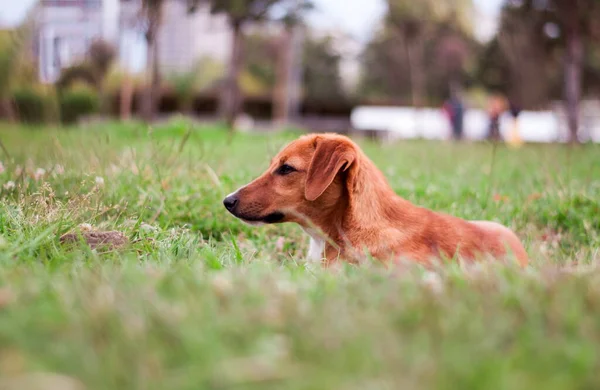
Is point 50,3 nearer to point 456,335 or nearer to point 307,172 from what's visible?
point 307,172

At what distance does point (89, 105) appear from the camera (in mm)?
22391

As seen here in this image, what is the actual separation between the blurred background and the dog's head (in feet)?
12.4

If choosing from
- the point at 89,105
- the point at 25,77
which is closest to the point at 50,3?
the point at 89,105

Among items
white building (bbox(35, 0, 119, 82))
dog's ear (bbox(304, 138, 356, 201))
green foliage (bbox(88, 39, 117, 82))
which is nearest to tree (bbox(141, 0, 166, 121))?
white building (bbox(35, 0, 119, 82))

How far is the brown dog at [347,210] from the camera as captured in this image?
398 cm

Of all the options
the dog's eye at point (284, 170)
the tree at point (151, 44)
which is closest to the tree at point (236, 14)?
the tree at point (151, 44)

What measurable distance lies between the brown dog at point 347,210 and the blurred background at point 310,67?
12.5 feet

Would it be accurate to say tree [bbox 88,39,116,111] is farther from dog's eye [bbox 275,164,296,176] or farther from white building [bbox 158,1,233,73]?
dog's eye [bbox 275,164,296,176]

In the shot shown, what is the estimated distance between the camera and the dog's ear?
13.2ft

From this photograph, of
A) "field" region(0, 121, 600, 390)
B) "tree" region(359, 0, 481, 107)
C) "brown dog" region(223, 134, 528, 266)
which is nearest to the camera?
"field" region(0, 121, 600, 390)

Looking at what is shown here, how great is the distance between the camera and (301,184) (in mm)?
4254

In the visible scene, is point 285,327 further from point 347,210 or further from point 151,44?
point 151,44

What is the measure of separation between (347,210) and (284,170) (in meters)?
0.52

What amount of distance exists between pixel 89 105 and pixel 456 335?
22.0 m
